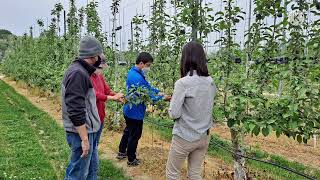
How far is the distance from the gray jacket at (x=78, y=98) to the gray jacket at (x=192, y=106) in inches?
31.5

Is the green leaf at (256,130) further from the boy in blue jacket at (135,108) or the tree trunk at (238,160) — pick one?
the boy in blue jacket at (135,108)

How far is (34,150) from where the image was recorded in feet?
25.2

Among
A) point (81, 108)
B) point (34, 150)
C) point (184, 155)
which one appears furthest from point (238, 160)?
point (34, 150)

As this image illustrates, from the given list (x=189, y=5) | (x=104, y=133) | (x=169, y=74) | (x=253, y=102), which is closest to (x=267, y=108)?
(x=253, y=102)

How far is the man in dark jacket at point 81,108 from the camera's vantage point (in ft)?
12.4

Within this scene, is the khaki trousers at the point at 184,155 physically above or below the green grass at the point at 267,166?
above

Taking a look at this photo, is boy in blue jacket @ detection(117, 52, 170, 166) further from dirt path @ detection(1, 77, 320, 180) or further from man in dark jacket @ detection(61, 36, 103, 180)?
man in dark jacket @ detection(61, 36, 103, 180)

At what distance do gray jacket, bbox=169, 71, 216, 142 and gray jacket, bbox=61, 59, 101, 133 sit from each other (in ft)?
2.62

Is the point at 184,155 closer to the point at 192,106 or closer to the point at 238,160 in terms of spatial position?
the point at 192,106

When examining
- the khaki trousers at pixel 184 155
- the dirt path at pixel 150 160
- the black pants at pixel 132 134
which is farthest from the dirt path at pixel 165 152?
the khaki trousers at pixel 184 155

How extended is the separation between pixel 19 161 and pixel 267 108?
4.56m

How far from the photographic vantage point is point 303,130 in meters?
3.88

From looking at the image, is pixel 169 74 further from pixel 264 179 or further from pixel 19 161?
pixel 19 161

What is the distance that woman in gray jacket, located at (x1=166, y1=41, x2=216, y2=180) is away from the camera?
3840mm
